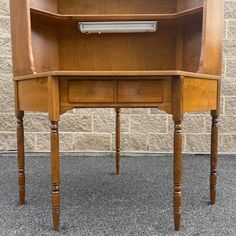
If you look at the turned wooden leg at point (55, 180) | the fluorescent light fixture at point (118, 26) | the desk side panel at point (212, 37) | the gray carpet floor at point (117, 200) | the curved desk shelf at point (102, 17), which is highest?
the curved desk shelf at point (102, 17)

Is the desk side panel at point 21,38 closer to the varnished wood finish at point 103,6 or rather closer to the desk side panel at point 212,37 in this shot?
the varnished wood finish at point 103,6

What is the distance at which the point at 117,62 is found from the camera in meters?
1.97

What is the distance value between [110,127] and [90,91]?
54.4 inches

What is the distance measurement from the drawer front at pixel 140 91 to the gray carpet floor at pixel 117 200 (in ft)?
1.79

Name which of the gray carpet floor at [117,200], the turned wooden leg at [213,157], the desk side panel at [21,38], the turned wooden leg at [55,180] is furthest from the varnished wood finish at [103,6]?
the gray carpet floor at [117,200]

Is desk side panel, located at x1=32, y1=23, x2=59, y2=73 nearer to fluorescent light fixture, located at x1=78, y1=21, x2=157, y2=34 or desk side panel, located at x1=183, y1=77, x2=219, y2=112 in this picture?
fluorescent light fixture, located at x1=78, y1=21, x2=157, y2=34

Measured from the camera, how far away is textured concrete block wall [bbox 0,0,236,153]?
8.51 ft

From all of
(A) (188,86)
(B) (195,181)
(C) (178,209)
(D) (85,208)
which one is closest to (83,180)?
(D) (85,208)

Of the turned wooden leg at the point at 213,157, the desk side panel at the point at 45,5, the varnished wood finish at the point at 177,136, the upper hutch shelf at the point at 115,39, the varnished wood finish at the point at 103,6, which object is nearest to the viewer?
the varnished wood finish at the point at 177,136

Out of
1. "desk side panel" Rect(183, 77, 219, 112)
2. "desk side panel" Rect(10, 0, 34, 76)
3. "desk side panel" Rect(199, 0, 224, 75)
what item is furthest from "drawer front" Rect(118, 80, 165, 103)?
"desk side panel" Rect(10, 0, 34, 76)

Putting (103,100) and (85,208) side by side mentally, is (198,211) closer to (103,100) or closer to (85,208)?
(85,208)

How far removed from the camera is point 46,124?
264 cm

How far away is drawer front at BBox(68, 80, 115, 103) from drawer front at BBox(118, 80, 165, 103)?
4 centimetres

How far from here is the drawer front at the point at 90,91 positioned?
1272mm
